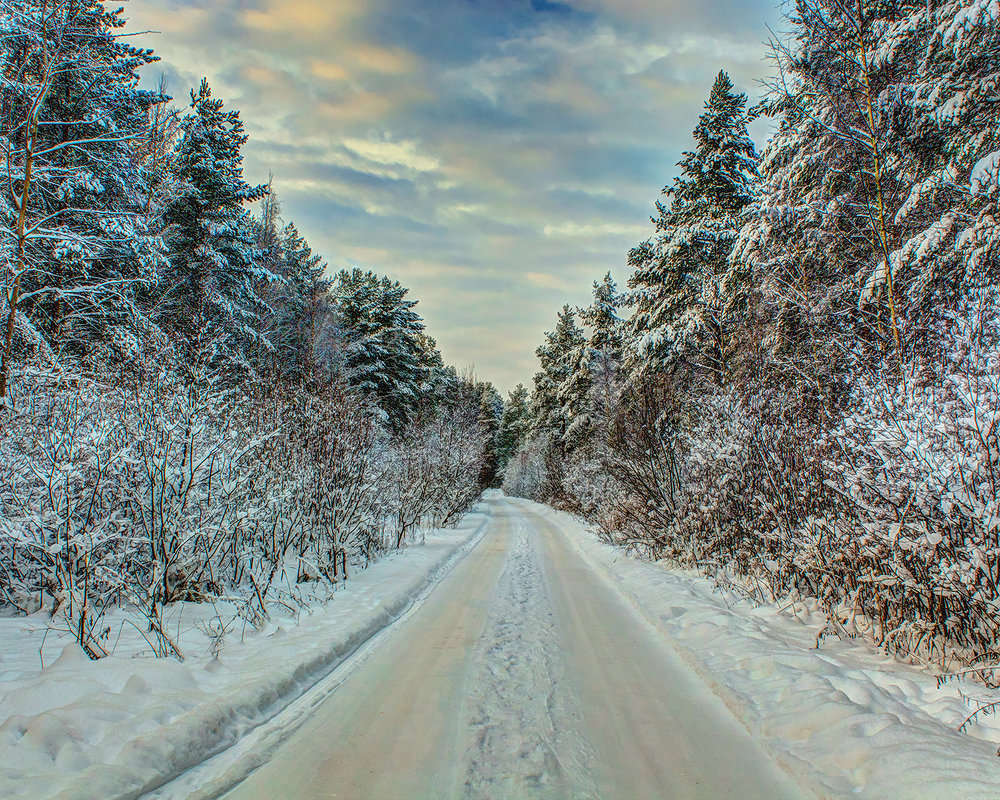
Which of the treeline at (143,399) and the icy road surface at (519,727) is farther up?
the treeline at (143,399)

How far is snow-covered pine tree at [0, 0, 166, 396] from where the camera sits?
8.53 metres

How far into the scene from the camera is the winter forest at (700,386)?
14.6 ft

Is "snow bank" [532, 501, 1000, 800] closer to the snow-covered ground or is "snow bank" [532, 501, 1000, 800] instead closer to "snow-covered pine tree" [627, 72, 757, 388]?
the snow-covered ground

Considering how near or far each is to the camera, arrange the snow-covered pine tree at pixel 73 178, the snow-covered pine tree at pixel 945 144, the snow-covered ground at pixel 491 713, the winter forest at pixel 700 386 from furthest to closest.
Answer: the snow-covered pine tree at pixel 73 178, the snow-covered pine tree at pixel 945 144, the winter forest at pixel 700 386, the snow-covered ground at pixel 491 713

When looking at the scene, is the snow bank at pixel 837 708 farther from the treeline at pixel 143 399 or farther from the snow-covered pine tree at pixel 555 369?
the snow-covered pine tree at pixel 555 369

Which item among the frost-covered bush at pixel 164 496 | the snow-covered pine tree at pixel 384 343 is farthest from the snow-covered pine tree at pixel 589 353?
the frost-covered bush at pixel 164 496

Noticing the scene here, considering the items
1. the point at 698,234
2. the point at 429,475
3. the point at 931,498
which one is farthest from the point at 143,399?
the point at 698,234

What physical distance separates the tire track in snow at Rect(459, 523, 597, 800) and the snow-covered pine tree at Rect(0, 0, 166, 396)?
8572 millimetres

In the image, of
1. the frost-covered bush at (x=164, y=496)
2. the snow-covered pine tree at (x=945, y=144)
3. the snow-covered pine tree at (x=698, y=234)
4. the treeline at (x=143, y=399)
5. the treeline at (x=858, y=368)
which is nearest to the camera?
the treeline at (x=858, y=368)

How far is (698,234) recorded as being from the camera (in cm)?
1581

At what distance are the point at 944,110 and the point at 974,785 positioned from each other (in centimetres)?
885

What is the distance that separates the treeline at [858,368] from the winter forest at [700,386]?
4 cm

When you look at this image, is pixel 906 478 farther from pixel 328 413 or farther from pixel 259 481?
pixel 328 413

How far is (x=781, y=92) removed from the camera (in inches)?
357
